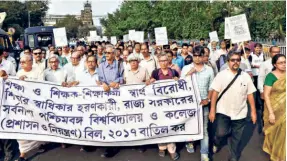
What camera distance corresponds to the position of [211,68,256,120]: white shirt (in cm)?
457

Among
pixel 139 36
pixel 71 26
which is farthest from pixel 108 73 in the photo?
Answer: pixel 71 26

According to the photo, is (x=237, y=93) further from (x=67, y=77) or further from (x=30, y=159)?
(x=30, y=159)

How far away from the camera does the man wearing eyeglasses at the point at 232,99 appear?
180 inches

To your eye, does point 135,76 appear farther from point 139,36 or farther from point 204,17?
point 204,17

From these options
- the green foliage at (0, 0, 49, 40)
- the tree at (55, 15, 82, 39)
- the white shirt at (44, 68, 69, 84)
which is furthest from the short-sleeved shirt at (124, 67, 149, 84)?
the tree at (55, 15, 82, 39)

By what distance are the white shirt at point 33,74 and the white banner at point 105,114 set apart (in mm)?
140

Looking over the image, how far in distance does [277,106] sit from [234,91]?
646 mm

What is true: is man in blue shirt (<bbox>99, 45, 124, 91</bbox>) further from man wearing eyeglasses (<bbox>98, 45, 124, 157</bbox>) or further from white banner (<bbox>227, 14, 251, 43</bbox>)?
white banner (<bbox>227, 14, 251, 43</bbox>)

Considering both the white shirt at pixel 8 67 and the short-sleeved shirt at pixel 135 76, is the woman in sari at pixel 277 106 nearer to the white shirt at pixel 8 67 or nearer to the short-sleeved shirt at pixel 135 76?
the short-sleeved shirt at pixel 135 76

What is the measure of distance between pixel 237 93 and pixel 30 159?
3.15 m

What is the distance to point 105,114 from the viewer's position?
5.11 meters

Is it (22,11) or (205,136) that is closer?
(205,136)

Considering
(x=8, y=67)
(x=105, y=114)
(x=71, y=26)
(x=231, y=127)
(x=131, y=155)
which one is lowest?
(x=131, y=155)

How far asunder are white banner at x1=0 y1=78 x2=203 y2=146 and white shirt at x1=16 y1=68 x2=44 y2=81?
0.14m
